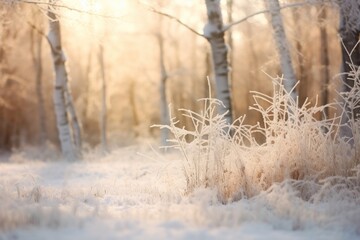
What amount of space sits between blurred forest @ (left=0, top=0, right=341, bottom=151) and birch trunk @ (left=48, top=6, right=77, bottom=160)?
4.48 ft

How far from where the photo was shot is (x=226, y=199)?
5.92 m

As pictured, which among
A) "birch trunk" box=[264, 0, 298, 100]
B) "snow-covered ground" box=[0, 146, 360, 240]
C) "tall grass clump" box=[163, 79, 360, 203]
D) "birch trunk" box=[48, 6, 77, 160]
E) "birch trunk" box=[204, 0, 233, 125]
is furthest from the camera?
"birch trunk" box=[48, 6, 77, 160]

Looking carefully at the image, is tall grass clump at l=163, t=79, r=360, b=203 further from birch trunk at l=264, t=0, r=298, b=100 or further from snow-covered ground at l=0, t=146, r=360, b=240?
birch trunk at l=264, t=0, r=298, b=100

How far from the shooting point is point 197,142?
629 centimetres

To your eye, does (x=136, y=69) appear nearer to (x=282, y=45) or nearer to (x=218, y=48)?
(x=282, y=45)

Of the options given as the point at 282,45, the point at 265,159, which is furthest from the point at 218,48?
the point at 265,159

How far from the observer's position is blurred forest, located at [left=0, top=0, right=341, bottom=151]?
73.5 feet

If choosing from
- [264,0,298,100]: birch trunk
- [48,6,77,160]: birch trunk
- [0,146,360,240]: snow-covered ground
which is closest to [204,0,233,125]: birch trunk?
[264,0,298,100]: birch trunk

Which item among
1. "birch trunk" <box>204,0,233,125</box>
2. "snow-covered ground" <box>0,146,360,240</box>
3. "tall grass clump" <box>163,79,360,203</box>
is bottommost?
"snow-covered ground" <box>0,146,360,240</box>

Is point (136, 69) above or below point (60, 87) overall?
above

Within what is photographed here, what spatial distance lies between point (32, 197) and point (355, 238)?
11.9 feet

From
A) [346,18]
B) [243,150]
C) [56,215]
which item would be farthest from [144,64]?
[56,215]

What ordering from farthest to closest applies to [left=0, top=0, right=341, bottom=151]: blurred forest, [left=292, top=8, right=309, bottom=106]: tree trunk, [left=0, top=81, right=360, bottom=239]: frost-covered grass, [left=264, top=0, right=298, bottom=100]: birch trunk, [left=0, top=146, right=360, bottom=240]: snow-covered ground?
[left=0, top=0, right=341, bottom=151]: blurred forest
[left=292, top=8, right=309, bottom=106]: tree trunk
[left=264, top=0, right=298, bottom=100]: birch trunk
[left=0, top=81, right=360, bottom=239]: frost-covered grass
[left=0, top=146, right=360, bottom=240]: snow-covered ground

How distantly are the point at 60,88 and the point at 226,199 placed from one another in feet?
34.9
